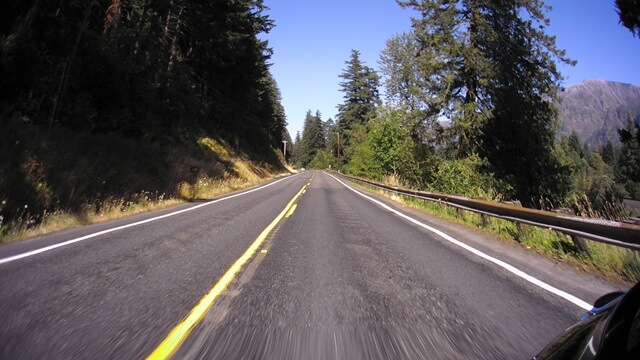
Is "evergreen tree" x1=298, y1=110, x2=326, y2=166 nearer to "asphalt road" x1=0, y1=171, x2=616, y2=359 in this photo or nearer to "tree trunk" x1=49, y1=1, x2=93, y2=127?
"tree trunk" x1=49, y1=1, x2=93, y2=127

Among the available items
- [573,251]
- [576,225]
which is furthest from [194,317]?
[573,251]

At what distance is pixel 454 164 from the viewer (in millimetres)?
21047

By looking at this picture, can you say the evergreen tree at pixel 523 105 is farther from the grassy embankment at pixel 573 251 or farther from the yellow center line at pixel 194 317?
the yellow center line at pixel 194 317

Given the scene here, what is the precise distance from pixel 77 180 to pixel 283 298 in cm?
1026

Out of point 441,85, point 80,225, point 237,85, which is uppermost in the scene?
point 237,85

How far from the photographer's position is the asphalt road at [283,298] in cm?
306

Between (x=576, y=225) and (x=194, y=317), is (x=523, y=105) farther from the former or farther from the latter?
(x=194, y=317)

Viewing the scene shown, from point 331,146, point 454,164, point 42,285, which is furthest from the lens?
point 331,146

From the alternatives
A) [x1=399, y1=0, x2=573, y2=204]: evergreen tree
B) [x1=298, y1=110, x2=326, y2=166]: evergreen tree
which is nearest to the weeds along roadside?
[x1=399, y1=0, x2=573, y2=204]: evergreen tree

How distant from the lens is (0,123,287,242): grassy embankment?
872cm

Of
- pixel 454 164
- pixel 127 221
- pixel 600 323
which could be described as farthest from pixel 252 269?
pixel 454 164

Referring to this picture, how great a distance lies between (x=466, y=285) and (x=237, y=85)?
39320 millimetres

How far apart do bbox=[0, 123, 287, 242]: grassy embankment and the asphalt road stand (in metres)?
1.64

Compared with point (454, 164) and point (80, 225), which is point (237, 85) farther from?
point (80, 225)
